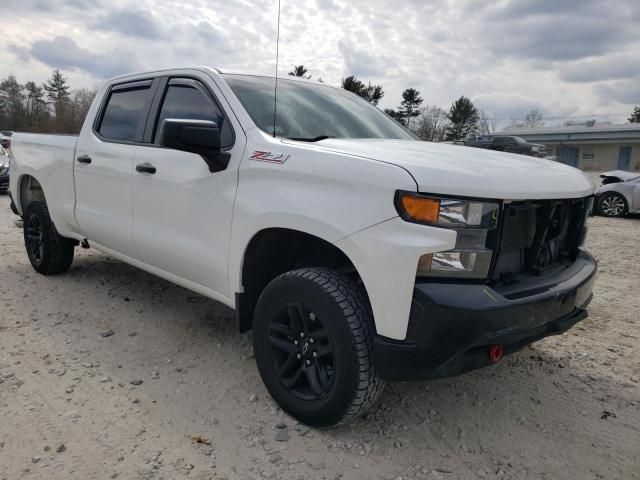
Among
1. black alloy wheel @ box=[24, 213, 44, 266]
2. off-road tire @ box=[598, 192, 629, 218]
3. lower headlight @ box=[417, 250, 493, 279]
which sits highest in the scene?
lower headlight @ box=[417, 250, 493, 279]

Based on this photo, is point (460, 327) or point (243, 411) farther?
point (243, 411)

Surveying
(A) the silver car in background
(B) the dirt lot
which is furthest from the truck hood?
(A) the silver car in background

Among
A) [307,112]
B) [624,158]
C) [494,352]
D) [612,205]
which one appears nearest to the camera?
[494,352]

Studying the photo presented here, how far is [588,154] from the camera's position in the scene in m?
40.9

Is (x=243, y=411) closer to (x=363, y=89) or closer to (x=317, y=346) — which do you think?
(x=317, y=346)

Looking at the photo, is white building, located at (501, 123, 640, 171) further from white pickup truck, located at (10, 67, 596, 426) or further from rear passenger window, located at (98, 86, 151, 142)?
white pickup truck, located at (10, 67, 596, 426)

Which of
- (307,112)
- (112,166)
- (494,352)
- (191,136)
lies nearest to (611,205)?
(307,112)

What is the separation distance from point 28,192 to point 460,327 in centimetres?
507

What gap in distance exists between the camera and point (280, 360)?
2.78 metres

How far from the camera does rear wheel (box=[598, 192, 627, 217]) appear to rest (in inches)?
482

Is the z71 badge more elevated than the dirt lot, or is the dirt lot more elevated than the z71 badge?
the z71 badge

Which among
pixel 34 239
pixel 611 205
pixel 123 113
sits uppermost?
pixel 123 113

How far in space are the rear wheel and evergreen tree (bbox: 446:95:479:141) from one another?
45179 mm

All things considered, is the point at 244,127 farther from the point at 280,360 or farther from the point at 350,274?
the point at 280,360
